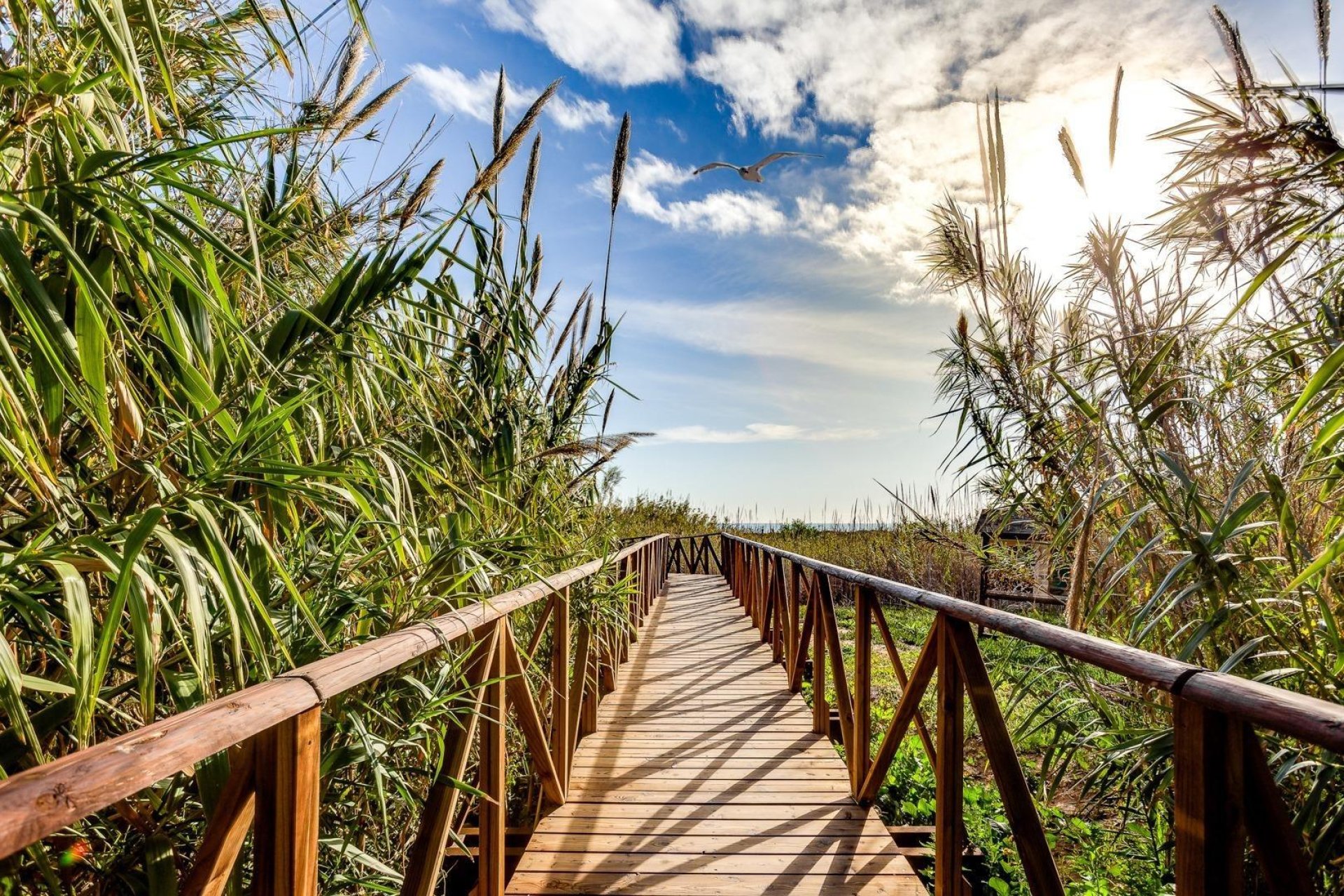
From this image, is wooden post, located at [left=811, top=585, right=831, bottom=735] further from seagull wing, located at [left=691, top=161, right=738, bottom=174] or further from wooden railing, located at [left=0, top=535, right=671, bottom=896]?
seagull wing, located at [left=691, top=161, right=738, bottom=174]

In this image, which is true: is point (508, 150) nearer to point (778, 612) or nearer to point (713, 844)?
point (713, 844)

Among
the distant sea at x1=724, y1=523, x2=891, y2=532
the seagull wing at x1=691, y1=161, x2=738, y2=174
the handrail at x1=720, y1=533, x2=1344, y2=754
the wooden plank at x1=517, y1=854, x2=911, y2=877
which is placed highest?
the seagull wing at x1=691, y1=161, x2=738, y2=174

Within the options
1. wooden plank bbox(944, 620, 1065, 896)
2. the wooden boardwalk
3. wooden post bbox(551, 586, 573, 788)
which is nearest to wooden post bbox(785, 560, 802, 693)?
the wooden boardwalk

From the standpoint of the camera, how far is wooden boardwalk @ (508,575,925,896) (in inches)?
79.2

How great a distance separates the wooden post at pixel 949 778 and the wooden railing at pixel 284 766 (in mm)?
1199

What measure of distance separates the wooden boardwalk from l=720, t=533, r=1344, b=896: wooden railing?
27cm

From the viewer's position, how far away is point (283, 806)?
0.89 m

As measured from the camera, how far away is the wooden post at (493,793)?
5.65ft

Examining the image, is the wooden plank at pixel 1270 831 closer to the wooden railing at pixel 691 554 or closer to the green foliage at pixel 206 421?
the green foliage at pixel 206 421

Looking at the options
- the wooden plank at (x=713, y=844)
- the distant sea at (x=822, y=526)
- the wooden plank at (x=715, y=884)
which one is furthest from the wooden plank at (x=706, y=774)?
the distant sea at (x=822, y=526)

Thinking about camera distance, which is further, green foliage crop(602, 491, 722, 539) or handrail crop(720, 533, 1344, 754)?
green foliage crop(602, 491, 722, 539)

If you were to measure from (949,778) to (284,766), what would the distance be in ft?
5.48

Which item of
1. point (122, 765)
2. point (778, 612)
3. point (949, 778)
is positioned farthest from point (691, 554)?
point (122, 765)

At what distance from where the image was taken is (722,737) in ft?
10.9
